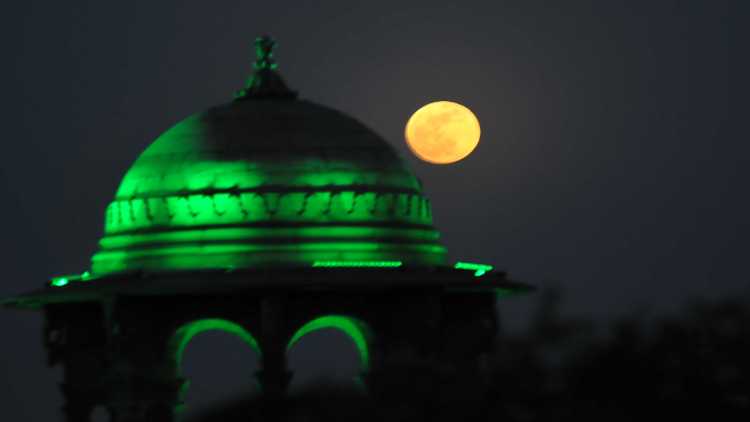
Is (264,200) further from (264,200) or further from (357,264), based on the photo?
(357,264)

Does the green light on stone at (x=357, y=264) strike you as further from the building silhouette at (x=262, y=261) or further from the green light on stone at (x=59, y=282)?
the green light on stone at (x=59, y=282)

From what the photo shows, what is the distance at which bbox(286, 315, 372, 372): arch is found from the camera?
263 ft

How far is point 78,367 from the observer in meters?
82.6

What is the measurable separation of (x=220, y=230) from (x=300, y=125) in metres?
3.42

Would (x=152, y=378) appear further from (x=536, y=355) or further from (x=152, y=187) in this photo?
(x=536, y=355)

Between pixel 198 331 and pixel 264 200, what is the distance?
400cm

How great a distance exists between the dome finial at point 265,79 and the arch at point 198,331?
584cm

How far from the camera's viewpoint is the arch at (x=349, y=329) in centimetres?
8019

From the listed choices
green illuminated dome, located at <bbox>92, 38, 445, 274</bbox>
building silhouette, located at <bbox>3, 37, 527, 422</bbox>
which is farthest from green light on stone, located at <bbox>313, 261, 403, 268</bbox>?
green illuminated dome, located at <bbox>92, 38, 445, 274</bbox>

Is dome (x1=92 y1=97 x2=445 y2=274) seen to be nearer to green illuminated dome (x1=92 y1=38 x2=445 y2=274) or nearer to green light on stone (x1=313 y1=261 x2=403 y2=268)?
green illuminated dome (x1=92 y1=38 x2=445 y2=274)

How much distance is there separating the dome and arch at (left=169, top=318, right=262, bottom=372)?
1.52 m

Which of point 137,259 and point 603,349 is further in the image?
point 137,259

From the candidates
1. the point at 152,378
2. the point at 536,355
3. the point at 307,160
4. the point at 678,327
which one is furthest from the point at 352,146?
the point at 536,355

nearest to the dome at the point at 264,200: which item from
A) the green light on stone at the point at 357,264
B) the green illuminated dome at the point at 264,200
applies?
the green illuminated dome at the point at 264,200
